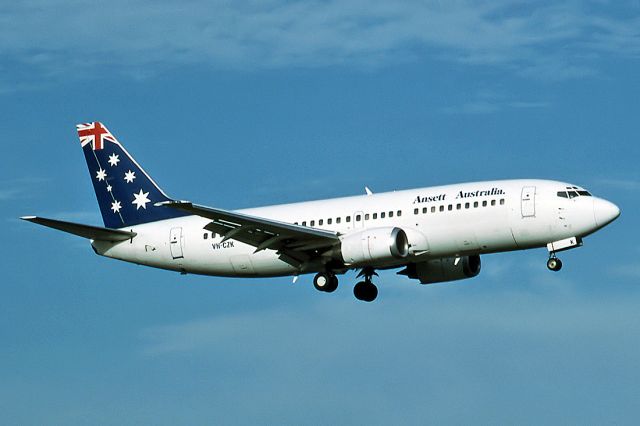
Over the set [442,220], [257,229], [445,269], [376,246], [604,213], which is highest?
[257,229]

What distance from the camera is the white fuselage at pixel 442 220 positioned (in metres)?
55.6

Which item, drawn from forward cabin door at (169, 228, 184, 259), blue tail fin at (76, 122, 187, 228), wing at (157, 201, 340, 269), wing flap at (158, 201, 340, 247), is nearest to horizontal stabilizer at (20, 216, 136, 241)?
blue tail fin at (76, 122, 187, 228)

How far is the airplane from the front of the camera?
55750mm

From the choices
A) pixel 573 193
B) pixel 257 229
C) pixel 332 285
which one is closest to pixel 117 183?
pixel 257 229

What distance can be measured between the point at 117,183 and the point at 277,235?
11697mm

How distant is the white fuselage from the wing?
2.62 feet

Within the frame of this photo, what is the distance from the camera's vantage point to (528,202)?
183ft

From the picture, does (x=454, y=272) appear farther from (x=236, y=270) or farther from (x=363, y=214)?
(x=236, y=270)

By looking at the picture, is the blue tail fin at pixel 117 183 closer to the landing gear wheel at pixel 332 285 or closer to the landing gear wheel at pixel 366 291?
the landing gear wheel at pixel 332 285

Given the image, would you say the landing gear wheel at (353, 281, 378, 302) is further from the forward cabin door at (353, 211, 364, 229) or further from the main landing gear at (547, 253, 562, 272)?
the main landing gear at (547, 253, 562, 272)

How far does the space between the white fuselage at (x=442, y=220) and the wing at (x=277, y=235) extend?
2.62 ft

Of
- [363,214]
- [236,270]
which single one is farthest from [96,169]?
[363,214]

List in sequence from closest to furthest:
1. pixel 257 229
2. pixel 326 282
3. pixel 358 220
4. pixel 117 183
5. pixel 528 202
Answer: pixel 528 202, pixel 257 229, pixel 358 220, pixel 326 282, pixel 117 183

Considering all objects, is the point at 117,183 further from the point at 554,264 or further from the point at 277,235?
the point at 554,264
